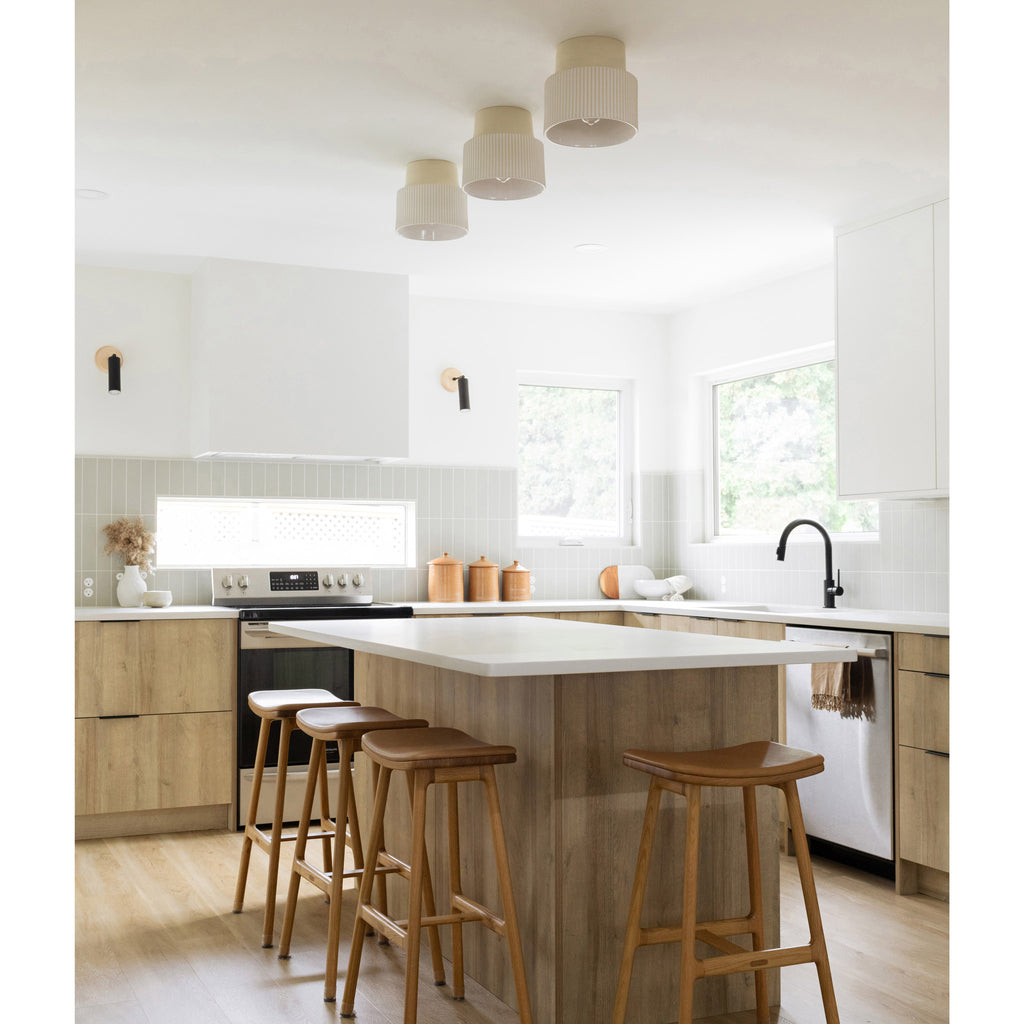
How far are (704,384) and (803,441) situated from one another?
85cm

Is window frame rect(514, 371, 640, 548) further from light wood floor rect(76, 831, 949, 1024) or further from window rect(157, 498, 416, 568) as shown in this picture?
light wood floor rect(76, 831, 949, 1024)

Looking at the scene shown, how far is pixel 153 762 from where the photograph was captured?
14.1 ft

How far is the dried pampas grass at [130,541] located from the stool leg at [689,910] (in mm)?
3292

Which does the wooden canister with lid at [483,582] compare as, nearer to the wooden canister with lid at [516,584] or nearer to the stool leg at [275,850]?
the wooden canister with lid at [516,584]

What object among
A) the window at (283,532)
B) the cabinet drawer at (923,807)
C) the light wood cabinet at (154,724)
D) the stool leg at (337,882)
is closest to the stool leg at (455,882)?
the stool leg at (337,882)

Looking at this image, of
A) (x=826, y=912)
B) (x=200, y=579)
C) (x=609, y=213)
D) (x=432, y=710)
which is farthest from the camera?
(x=200, y=579)

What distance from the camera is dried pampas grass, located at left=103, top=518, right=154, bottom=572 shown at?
15.4 ft

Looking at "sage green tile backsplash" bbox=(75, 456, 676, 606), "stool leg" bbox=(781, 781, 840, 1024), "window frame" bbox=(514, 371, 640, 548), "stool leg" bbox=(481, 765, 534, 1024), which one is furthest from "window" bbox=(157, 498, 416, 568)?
"stool leg" bbox=(781, 781, 840, 1024)

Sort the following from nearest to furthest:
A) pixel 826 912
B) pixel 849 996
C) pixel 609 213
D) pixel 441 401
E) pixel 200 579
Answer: pixel 849 996
pixel 826 912
pixel 609 213
pixel 200 579
pixel 441 401

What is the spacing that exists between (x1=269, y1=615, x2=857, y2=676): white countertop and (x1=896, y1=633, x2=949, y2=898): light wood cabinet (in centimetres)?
100

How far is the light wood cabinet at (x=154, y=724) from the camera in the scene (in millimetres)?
4219
